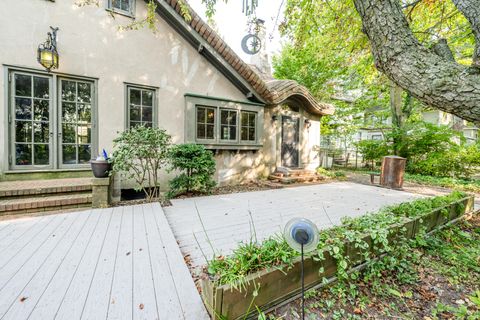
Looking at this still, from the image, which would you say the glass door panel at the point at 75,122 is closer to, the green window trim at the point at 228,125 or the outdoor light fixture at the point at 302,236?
the green window trim at the point at 228,125

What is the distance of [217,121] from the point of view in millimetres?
6535

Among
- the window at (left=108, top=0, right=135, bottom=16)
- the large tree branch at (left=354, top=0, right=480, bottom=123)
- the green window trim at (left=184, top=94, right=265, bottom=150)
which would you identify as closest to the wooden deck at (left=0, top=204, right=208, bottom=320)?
the large tree branch at (left=354, top=0, right=480, bottom=123)

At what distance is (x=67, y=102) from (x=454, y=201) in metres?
8.18

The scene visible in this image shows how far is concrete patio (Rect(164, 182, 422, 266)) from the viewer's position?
3.01 metres

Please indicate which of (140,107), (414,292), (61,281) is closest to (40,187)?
(140,107)

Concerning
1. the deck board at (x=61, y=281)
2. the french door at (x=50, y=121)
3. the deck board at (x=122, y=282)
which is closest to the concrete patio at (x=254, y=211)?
the deck board at (x=122, y=282)

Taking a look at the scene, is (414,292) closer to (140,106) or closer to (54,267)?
(54,267)

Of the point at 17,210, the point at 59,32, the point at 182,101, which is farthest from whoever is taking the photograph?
the point at 182,101

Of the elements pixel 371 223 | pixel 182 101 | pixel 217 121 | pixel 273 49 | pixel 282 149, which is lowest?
pixel 371 223

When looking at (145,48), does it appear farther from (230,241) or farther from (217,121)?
(230,241)

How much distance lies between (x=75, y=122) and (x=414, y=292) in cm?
668

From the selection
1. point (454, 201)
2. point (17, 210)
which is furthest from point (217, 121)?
point (454, 201)

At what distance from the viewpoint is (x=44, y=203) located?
3.85 metres

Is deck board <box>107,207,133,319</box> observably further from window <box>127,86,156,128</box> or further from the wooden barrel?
the wooden barrel
